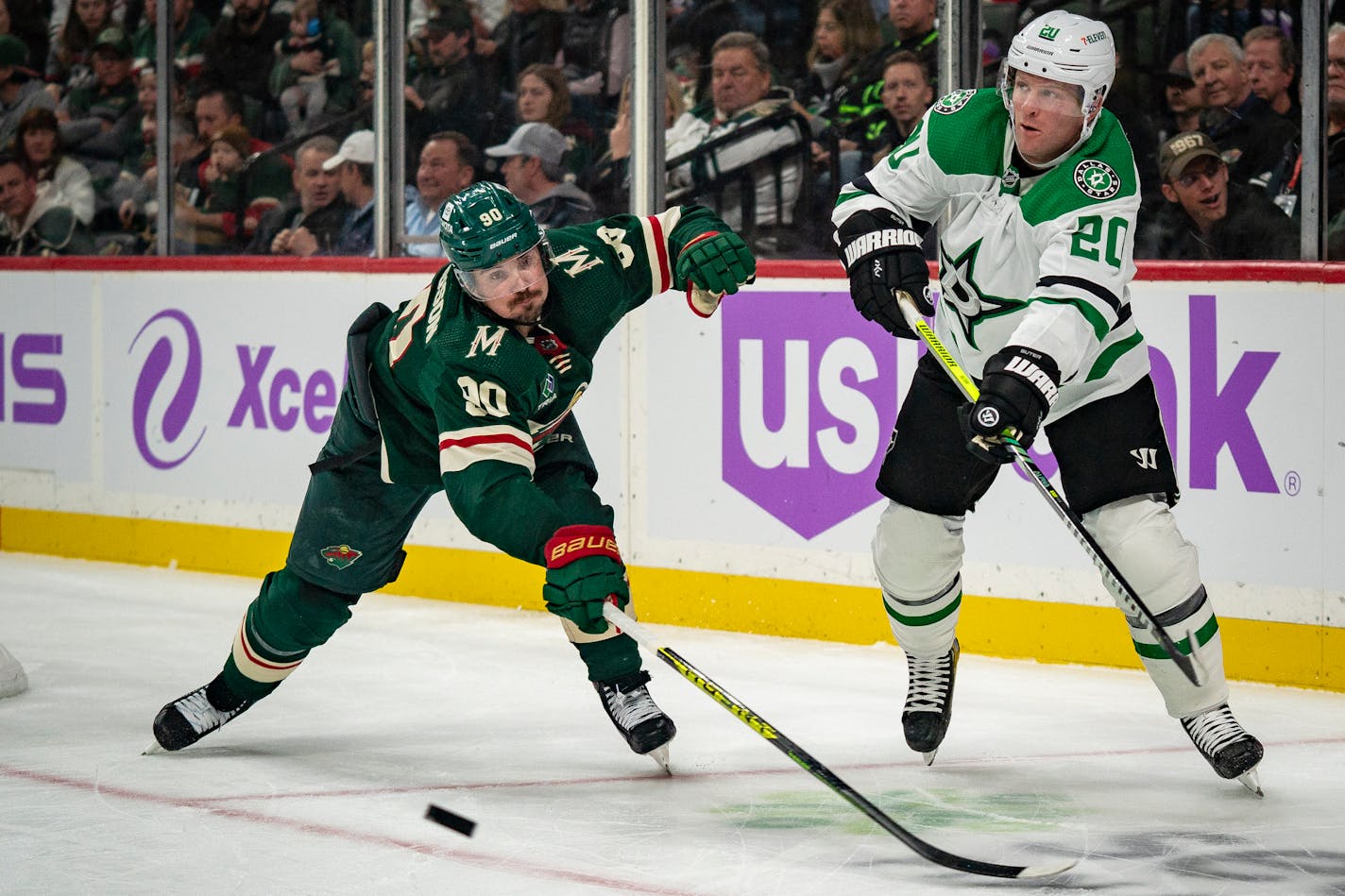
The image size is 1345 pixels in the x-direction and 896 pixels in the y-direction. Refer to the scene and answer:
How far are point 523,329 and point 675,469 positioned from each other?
2.15 metres

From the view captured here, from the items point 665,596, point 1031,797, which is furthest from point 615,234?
point 665,596

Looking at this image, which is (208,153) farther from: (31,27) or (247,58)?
(31,27)

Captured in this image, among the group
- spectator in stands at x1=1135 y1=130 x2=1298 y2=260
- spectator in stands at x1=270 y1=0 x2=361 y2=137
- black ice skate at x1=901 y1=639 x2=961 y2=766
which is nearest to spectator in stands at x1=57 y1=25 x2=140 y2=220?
spectator in stands at x1=270 y1=0 x2=361 y2=137

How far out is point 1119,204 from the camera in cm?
325

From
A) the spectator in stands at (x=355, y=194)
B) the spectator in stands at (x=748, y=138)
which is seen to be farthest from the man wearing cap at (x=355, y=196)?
the spectator in stands at (x=748, y=138)

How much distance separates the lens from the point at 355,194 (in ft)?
20.8

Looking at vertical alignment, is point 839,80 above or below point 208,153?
above

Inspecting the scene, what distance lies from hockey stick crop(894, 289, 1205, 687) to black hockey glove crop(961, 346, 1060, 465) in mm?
97

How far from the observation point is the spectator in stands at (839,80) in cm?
530

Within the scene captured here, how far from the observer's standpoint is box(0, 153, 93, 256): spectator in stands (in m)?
7.22

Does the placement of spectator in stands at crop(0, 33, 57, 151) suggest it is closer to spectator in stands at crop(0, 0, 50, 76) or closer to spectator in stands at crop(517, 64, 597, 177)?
spectator in stands at crop(0, 0, 50, 76)

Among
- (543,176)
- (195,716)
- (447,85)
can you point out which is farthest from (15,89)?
(195,716)

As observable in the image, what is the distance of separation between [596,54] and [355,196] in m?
1.01

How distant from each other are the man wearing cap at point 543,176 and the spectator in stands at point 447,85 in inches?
6.4
